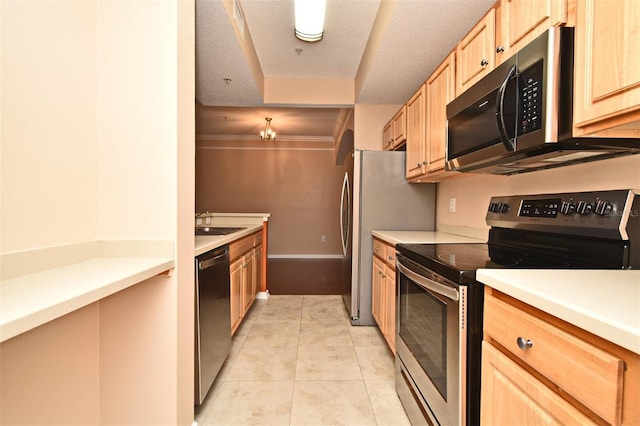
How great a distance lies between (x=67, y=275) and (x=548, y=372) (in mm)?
1396

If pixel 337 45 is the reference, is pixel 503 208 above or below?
below

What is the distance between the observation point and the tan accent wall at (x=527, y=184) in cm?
115

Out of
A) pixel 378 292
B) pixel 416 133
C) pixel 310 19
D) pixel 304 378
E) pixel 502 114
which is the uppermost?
pixel 310 19

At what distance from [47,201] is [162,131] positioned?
48 centimetres

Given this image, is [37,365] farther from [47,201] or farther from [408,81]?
[408,81]

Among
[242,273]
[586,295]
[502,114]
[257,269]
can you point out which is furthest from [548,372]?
[257,269]

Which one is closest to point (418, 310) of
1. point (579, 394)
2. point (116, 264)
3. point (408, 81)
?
point (579, 394)

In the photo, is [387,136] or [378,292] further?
[387,136]

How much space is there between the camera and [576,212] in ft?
3.94

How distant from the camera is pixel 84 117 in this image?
1.21 metres

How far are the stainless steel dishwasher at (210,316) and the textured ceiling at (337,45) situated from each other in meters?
1.57

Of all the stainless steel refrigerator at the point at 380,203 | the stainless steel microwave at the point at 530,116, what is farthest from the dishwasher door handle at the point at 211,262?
the stainless steel microwave at the point at 530,116

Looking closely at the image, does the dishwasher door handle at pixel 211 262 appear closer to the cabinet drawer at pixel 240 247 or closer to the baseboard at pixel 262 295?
the cabinet drawer at pixel 240 247

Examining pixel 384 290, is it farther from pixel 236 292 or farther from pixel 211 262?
pixel 211 262
